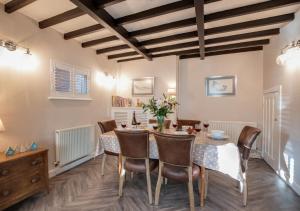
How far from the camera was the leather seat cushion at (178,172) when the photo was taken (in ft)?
6.82

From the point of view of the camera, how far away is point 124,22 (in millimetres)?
2807

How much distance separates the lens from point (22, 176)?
2.16 metres

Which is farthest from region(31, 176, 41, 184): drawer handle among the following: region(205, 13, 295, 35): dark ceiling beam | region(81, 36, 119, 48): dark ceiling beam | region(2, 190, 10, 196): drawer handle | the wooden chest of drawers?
region(205, 13, 295, 35): dark ceiling beam

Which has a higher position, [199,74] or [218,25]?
[218,25]

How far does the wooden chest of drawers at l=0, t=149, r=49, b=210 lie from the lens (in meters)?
1.97

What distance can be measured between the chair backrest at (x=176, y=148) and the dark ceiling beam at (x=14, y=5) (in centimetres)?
233

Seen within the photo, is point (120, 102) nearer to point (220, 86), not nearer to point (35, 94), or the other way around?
point (35, 94)

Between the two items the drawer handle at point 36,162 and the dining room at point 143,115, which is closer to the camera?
the dining room at point 143,115

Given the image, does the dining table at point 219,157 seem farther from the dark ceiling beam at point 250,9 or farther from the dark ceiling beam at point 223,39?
the dark ceiling beam at point 223,39

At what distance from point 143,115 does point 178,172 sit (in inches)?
107

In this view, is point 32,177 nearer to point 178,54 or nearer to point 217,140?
point 217,140

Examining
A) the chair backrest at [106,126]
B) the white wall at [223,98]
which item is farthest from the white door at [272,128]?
the chair backrest at [106,126]

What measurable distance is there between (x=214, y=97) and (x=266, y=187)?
2.51m

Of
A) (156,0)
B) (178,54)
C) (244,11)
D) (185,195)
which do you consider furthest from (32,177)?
(178,54)
